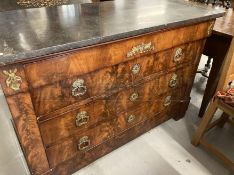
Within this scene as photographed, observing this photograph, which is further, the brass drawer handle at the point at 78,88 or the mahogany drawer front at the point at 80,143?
the mahogany drawer front at the point at 80,143

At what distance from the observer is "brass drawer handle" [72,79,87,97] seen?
100cm

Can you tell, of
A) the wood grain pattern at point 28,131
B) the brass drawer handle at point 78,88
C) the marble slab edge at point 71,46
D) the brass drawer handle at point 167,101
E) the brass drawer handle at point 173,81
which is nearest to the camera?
the marble slab edge at point 71,46

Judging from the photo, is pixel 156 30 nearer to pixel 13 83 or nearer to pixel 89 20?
pixel 89 20

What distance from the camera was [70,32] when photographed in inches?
→ 36.7

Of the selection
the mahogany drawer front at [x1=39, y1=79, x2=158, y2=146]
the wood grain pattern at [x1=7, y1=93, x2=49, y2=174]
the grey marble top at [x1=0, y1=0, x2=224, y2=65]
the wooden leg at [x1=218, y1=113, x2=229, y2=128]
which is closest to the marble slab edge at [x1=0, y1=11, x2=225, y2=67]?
the grey marble top at [x1=0, y1=0, x2=224, y2=65]

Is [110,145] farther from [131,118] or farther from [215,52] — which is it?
[215,52]

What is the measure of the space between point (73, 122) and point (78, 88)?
8.3 inches

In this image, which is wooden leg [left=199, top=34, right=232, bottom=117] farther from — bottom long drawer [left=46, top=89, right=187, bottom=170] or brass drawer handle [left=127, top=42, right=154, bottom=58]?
brass drawer handle [left=127, top=42, right=154, bottom=58]

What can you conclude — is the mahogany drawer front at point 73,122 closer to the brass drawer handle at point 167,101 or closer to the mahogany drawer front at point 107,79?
the mahogany drawer front at point 107,79

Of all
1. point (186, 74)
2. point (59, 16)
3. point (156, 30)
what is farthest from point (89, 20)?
point (186, 74)

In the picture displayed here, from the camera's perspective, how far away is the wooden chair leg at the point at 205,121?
56.6 inches

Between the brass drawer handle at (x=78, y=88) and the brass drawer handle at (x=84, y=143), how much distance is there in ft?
1.07

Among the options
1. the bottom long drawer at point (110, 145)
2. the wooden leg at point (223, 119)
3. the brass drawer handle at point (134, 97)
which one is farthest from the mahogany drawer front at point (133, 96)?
the wooden leg at point (223, 119)

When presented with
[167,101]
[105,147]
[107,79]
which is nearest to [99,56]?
[107,79]
